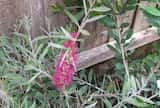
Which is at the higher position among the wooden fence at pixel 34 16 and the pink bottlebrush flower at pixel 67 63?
the wooden fence at pixel 34 16

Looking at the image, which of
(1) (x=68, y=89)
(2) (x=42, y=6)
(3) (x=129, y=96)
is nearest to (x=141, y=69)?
(3) (x=129, y=96)

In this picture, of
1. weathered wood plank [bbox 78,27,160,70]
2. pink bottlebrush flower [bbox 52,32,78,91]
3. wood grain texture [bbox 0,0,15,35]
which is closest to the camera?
pink bottlebrush flower [bbox 52,32,78,91]

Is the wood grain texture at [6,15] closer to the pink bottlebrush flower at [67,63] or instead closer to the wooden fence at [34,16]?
the wooden fence at [34,16]

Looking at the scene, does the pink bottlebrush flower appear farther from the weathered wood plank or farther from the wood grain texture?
the weathered wood plank

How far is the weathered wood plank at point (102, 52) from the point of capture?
67.9 inches

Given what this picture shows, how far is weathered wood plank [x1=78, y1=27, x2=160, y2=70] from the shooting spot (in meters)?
1.72

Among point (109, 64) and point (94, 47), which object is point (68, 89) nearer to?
point (94, 47)

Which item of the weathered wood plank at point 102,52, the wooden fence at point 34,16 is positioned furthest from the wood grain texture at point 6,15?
the weathered wood plank at point 102,52

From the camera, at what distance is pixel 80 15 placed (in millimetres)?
1318

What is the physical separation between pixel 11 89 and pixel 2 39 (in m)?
0.24

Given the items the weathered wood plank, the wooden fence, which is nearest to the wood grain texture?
the wooden fence

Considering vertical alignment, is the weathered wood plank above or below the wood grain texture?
below

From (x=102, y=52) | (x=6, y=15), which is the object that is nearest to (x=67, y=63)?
(x=6, y=15)

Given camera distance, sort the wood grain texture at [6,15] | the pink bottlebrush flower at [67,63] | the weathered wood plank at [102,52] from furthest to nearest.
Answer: the weathered wood plank at [102,52]
the wood grain texture at [6,15]
the pink bottlebrush flower at [67,63]
